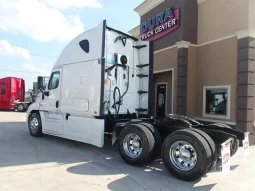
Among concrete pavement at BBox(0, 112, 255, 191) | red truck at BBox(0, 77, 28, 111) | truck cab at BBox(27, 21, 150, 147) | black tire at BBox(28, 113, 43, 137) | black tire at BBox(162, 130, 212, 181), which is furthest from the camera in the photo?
red truck at BBox(0, 77, 28, 111)

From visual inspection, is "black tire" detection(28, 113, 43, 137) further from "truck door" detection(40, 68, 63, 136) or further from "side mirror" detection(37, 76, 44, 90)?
"side mirror" detection(37, 76, 44, 90)

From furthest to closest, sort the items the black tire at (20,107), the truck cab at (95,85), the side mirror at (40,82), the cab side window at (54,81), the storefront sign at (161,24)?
1. the black tire at (20,107)
2. the storefront sign at (161,24)
3. the side mirror at (40,82)
4. the cab side window at (54,81)
5. the truck cab at (95,85)

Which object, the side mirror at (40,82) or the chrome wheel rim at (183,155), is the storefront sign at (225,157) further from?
the side mirror at (40,82)

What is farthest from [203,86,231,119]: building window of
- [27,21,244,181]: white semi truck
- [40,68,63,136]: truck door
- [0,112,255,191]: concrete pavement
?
[40,68,63,136]: truck door

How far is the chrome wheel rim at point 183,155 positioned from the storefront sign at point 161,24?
792 centimetres

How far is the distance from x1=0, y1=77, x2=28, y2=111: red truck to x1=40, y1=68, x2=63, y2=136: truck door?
50.9ft

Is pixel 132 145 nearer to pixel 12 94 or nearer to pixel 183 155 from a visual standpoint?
pixel 183 155

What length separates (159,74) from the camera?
13.5 m

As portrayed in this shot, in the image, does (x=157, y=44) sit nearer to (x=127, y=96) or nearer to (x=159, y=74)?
(x=159, y=74)

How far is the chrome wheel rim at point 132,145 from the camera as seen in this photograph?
18.4 ft

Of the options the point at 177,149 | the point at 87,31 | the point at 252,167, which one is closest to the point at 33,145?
the point at 87,31

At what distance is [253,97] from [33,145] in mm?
7783

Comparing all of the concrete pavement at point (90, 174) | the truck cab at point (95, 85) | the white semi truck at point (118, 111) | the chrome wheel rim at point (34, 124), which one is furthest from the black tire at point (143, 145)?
the chrome wheel rim at point (34, 124)

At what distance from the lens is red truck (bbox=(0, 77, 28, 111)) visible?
22.1m
